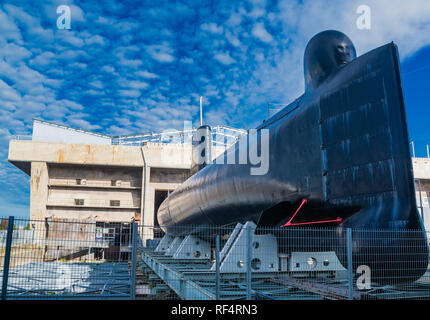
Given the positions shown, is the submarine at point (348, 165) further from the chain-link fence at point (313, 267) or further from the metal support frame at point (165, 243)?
the metal support frame at point (165, 243)

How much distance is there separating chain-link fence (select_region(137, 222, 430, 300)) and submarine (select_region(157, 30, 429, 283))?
1.0 inches

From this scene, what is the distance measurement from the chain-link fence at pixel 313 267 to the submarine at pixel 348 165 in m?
0.03

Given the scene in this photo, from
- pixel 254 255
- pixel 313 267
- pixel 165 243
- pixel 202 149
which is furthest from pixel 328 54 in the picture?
pixel 165 243

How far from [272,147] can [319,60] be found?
1.99 metres

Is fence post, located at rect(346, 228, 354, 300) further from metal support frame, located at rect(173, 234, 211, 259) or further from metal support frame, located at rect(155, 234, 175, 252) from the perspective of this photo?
metal support frame, located at rect(155, 234, 175, 252)

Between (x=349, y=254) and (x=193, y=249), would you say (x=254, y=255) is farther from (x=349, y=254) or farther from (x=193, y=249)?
(x=193, y=249)

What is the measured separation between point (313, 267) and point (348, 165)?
264cm

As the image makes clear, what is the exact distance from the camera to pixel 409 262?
5301mm

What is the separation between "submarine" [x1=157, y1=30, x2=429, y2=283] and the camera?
5.34m

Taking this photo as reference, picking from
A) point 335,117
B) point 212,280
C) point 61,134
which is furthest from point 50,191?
point 335,117

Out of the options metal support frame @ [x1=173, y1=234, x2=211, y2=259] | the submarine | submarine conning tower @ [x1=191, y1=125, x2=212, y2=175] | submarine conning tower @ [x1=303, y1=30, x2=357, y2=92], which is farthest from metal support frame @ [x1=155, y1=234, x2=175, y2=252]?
submarine conning tower @ [x1=303, y1=30, x2=357, y2=92]

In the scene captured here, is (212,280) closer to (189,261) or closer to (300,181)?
(300,181)

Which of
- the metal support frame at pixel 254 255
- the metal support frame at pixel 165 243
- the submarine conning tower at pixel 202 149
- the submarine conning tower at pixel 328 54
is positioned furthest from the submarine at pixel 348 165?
the metal support frame at pixel 165 243

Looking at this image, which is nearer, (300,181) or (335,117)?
(335,117)
